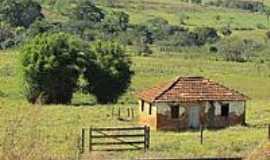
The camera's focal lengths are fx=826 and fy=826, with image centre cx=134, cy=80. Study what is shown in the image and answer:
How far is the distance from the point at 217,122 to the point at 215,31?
99456mm

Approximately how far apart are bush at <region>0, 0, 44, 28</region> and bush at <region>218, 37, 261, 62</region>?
1348 inches

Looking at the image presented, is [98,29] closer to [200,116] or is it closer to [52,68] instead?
[52,68]

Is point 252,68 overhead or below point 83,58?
below

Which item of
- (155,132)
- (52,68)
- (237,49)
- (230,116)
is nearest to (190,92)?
(230,116)

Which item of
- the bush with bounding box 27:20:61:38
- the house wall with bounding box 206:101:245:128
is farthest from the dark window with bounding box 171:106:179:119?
the bush with bounding box 27:20:61:38

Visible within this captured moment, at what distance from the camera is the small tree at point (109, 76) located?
→ 68.5 meters

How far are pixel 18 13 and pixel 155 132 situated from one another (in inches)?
4052

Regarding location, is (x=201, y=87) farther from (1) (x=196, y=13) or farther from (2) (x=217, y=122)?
(1) (x=196, y=13)

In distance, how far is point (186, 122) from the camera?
45.5 meters

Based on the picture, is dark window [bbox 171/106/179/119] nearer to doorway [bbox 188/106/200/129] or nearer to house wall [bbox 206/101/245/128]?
doorway [bbox 188/106/200/129]

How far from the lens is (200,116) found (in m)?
46.0

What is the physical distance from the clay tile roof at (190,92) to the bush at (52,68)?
18840 millimetres

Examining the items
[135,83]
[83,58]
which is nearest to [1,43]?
[135,83]

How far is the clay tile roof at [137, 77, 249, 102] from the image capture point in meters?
45.9
